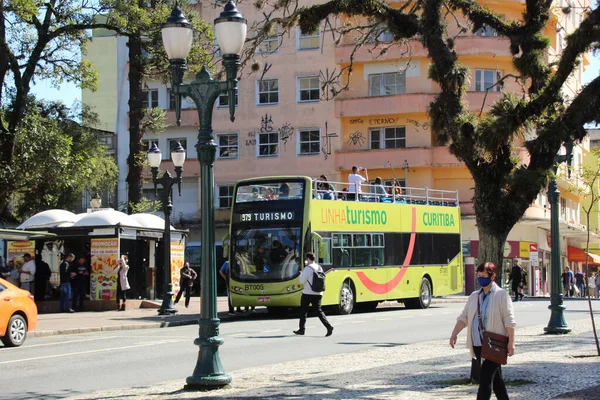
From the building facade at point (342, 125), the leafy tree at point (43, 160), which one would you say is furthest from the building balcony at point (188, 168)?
the leafy tree at point (43, 160)

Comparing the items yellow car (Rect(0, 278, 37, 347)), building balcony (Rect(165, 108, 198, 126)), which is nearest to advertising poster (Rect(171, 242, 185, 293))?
yellow car (Rect(0, 278, 37, 347))

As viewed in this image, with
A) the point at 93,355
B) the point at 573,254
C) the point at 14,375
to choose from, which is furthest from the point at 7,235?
the point at 573,254

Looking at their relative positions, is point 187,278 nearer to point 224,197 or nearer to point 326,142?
point 326,142

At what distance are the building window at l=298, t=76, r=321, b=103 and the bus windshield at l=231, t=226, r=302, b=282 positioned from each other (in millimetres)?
28308

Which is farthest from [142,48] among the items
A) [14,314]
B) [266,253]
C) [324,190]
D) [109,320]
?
[14,314]

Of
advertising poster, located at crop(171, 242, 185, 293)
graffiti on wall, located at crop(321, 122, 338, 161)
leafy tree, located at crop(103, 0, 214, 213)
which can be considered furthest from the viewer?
graffiti on wall, located at crop(321, 122, 338, 161)

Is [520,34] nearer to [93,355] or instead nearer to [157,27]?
[93,355]

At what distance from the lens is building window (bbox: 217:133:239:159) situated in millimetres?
58281

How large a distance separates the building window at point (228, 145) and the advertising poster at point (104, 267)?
83.7ft

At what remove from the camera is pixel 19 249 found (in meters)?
33.2

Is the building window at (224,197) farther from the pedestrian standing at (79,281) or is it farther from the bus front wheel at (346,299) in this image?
the bus front wheel at (346,299)

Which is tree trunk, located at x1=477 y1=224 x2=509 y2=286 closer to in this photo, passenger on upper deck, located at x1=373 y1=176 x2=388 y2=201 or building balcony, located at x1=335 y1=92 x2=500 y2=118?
passenger on upper deck, located at x1=373 y1=176 x2=388 y2=201

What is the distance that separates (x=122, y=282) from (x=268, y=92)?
2700 cm

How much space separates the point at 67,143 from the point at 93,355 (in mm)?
14747
